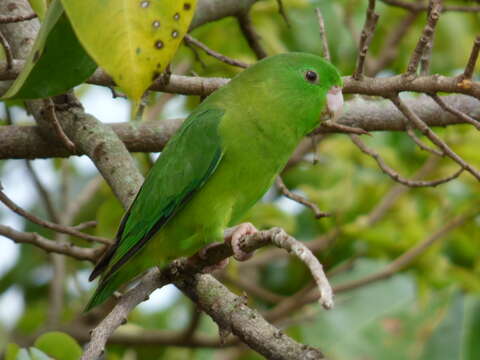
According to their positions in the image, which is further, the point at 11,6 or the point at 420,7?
the point at 420,7

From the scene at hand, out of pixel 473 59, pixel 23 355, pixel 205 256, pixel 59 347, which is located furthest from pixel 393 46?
pixel 23 355

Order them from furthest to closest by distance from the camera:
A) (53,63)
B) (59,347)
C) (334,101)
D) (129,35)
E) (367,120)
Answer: (367,120) < (334,101) < (59,347) < (53,63) < (129,35)

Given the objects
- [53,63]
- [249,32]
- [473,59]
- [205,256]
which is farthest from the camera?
[249,32]

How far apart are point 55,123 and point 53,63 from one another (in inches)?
20.5

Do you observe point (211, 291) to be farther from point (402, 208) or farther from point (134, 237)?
point (402, 208)

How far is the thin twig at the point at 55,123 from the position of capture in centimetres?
228

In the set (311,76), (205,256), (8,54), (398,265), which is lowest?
(398,265)

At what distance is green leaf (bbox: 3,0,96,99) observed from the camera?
167cm

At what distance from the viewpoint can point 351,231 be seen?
3418mm

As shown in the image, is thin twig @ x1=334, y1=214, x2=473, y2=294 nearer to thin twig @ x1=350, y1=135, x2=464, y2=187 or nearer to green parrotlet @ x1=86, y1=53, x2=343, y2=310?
thin twig @ x1=350, y1=135, x2=464, y2=187

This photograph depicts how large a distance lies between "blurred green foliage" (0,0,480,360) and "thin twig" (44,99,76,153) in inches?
33.7

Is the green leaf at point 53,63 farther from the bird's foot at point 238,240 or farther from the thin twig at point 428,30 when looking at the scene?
the thin twig at point 428,30

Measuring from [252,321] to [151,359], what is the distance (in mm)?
2037

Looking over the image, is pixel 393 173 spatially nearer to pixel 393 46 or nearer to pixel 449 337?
pixel 393 46
